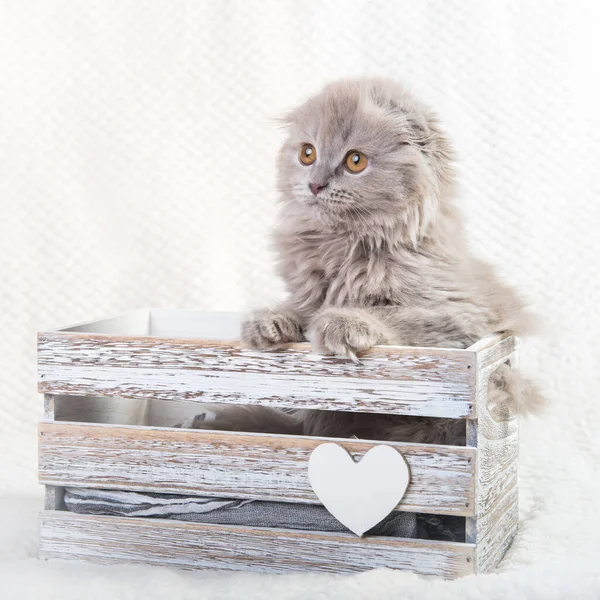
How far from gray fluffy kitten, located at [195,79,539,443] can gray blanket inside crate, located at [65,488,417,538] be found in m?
0.14

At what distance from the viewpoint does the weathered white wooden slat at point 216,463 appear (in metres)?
1.37

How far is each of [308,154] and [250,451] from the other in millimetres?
488

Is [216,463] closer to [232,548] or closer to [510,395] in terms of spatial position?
[232,548]

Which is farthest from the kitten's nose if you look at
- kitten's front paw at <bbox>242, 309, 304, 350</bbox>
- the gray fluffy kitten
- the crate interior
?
the crate interior

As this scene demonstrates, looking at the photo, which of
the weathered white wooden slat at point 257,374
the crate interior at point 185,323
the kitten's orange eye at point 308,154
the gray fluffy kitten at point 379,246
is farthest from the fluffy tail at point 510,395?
the crate interior at point 185,323

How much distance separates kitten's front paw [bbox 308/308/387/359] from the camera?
136 centimetres

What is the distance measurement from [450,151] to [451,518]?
0.60m

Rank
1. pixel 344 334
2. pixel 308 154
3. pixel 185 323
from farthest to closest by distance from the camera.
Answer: pixel 185 323 < pixel 308 154 < pixel 344 334

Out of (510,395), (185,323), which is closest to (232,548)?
(510,395)

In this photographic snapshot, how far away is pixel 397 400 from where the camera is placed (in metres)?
1.37

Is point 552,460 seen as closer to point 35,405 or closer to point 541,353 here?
point 541,353

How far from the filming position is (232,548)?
1.46 metres

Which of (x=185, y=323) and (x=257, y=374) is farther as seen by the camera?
(x=185, y=323)

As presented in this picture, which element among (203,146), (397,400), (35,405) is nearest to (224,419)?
(397,400)
